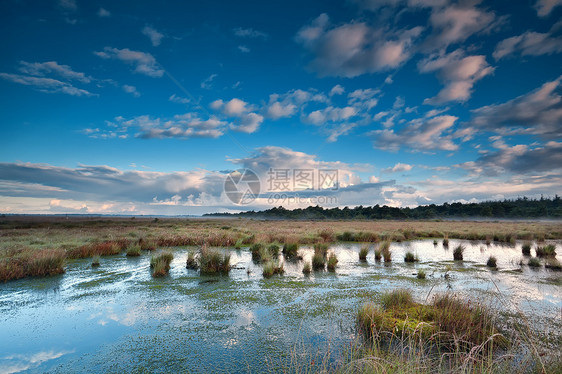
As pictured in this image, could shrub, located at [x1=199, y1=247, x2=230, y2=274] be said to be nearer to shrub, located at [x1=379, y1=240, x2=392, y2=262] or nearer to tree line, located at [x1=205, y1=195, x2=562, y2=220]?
shrub, located at [x1=379, y1=240, x2=392, y2=262]

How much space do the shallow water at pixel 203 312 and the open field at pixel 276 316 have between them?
0.12 ft

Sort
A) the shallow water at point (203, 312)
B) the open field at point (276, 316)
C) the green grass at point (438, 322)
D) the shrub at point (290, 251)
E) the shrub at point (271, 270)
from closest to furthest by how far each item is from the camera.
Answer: the open field at point (276, 316), the shallow water at point (203, 312), the green grass at point (438, 322), the shrub at point (271, 270), the shrub at point (290, 251)

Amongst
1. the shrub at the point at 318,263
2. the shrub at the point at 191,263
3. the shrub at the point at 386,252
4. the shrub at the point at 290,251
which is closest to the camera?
the shrub at the point at 191,263

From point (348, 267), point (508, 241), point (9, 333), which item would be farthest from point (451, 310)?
point (508, 241)

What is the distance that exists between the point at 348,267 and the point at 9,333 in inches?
433

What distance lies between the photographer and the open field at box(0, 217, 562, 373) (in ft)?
14.5

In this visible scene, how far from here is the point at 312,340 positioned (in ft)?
17.5

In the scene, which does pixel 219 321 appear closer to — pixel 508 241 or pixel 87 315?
pixel 87 315

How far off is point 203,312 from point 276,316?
6.09 ft

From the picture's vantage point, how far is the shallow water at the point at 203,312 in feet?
15.6

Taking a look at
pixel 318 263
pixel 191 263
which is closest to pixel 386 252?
pixel 318 263

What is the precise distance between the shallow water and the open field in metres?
0.04

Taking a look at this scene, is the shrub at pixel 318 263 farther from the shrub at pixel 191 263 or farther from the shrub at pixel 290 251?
the shrub at pixel 191 263

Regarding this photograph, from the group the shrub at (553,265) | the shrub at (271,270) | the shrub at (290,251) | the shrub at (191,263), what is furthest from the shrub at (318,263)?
the shrub at (553,265)
